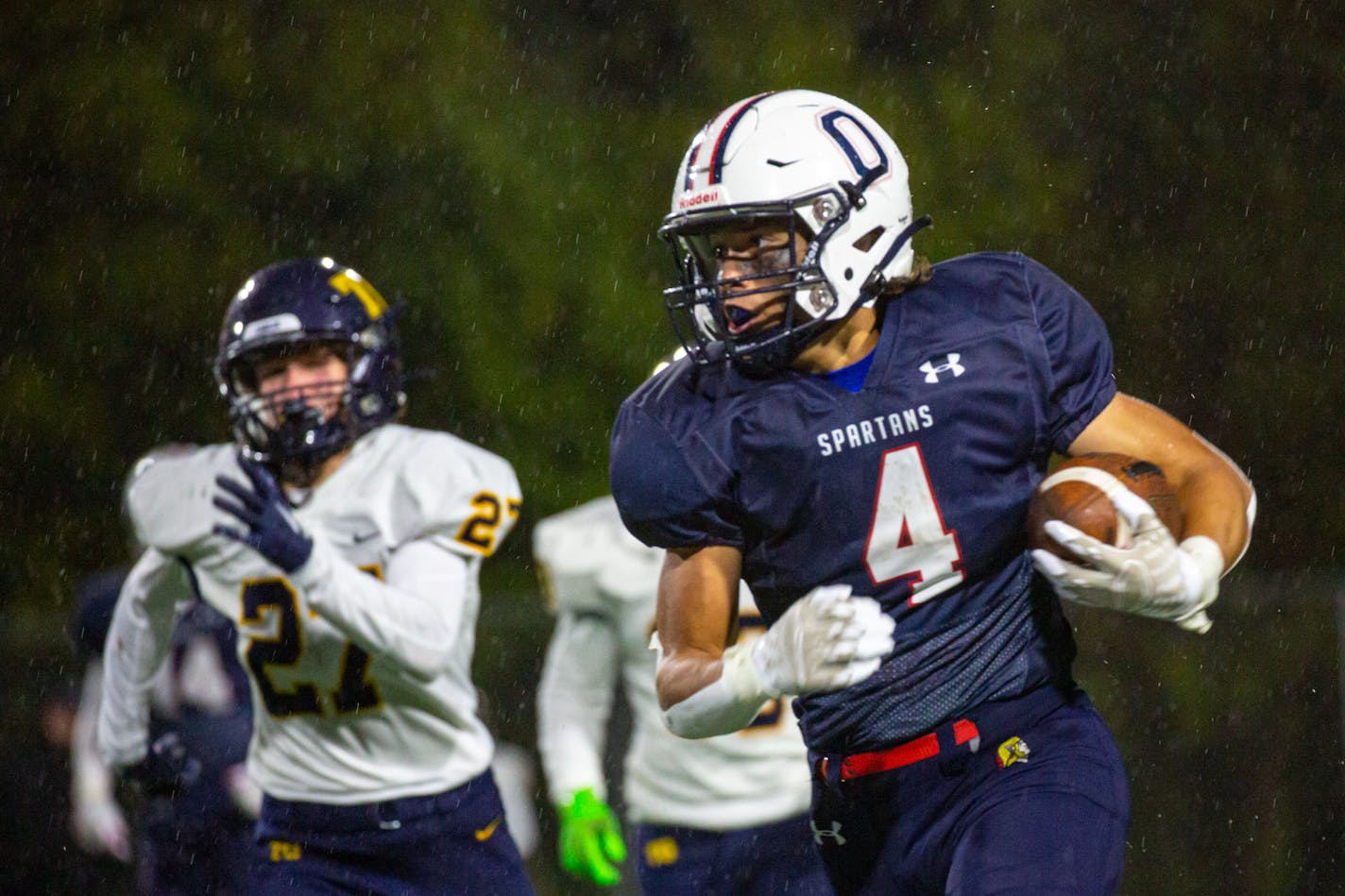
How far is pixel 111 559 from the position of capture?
11211 mm

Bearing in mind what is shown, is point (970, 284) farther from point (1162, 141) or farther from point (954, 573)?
point (1162, 141)

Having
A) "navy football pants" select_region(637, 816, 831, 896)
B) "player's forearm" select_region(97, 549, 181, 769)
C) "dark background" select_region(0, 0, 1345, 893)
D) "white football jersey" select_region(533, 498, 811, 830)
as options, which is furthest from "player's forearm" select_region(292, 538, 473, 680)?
"dark background" select_region(0, 0, 1345, 893)

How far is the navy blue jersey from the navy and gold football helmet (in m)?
1.47

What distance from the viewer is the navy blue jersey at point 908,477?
3062 mm

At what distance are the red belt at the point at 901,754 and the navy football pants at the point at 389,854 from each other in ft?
4.27

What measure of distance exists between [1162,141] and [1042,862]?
29.0 feet

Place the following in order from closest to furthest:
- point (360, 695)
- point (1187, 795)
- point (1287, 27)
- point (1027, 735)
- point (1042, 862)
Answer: point (1042, 862)
point (1027, 735)
point (360, 695)
point (1187, 795)
point (1287, 27)

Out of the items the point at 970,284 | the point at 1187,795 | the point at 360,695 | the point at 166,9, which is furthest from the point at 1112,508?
the point at 166,9

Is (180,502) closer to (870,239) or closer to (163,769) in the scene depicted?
(163,769)

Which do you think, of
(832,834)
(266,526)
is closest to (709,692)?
(832,834)

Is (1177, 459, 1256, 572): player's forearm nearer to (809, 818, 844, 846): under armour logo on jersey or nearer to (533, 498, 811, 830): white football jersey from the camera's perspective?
(809, 818, 844, 846): under armour logo on jersey

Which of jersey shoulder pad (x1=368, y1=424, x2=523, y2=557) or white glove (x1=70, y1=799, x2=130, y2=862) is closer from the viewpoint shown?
jersey shoulder pad (x1=368, y1=424, x2=523, y2=557)

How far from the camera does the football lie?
114 inches

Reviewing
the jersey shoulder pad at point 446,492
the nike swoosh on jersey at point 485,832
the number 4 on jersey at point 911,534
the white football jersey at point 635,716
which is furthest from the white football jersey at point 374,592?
the number 4 on jersey at point 911,534
